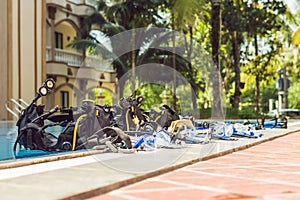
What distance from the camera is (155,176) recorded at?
20.6 feet

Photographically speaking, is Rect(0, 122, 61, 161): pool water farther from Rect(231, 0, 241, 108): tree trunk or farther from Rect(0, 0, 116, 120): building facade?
Rect(231, 0, 241, 108): tree trunk

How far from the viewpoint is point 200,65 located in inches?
1278

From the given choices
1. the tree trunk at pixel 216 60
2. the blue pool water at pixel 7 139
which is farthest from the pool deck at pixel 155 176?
the tree trunk at pixel 216 60

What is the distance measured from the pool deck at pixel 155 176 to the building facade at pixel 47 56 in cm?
1188

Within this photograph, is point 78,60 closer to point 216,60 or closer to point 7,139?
point 216,60

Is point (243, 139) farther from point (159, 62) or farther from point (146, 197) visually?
point (159, 62)

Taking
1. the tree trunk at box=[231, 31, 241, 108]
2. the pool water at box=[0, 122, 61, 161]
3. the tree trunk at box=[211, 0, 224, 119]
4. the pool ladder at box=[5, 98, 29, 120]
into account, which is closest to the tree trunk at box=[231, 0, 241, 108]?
the tree trunk at box=[231, 31, 241, 108]

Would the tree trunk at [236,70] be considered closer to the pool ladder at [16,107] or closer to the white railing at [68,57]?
the white railing at [68,57]

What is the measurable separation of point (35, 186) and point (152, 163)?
7.28 feet

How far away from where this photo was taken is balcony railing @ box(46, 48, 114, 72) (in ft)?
84.9

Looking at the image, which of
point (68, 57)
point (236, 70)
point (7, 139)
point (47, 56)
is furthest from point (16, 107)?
point (236, 70)

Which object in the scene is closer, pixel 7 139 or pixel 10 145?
pixel 10 145

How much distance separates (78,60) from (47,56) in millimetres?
2978

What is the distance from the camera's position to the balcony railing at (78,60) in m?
25.9
